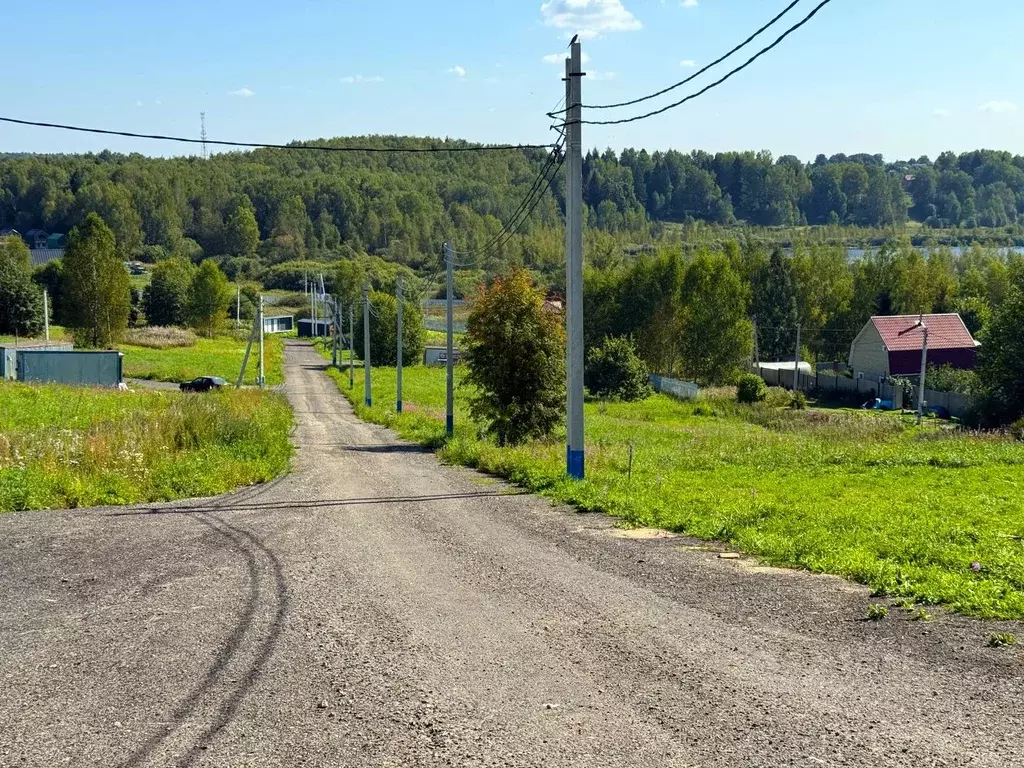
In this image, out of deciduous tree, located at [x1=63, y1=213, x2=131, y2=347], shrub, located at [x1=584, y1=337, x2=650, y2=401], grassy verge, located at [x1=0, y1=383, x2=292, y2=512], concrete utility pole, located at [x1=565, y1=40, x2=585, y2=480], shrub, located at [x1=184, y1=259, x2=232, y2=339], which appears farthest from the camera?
shrub, located at [x1=184, y1=259, x2=232, y2=339]

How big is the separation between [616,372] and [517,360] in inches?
1403

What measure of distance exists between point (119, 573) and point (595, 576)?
14.4ft

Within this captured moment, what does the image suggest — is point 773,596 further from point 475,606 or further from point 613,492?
point 613,492

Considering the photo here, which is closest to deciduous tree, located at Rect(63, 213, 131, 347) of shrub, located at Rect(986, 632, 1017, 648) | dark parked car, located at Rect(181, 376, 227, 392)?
dark parked car, located at Rect(181, 376, 227, 392)

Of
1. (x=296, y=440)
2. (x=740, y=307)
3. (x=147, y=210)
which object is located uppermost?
(x=147, y=210)

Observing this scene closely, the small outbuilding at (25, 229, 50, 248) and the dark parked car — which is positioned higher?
the small outbuilding at (25, 229, 50, 248)

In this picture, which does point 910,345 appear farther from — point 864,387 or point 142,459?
point 142,459

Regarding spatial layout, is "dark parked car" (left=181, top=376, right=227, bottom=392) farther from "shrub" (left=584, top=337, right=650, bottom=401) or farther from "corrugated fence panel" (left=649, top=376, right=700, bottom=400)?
"corrugated fence panel" (left=649, top=376, right=700, bottom=400)

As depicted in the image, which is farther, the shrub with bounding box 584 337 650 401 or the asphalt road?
the shrub with bounding box 584 337 650 401

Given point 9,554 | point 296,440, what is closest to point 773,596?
point 9,554

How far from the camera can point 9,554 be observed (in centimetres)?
986

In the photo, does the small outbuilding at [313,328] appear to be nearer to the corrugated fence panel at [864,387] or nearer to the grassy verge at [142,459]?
the corrugated fence panel at [864,387]

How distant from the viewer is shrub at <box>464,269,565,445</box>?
25.4m

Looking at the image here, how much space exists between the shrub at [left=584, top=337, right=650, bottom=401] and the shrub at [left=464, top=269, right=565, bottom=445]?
3477 centimetres
